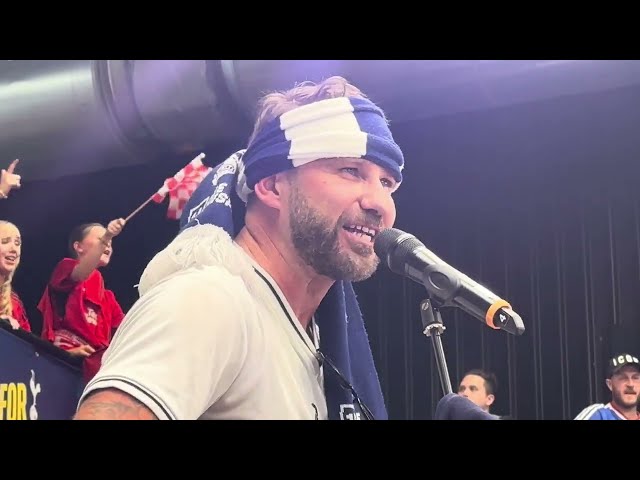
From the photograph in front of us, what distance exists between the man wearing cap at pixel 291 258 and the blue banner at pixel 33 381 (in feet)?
1.03

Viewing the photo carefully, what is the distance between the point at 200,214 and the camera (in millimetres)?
2771

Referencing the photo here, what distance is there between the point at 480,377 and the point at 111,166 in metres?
1.31

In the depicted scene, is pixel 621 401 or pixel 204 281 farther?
pixel 621 401

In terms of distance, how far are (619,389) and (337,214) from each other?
97cm

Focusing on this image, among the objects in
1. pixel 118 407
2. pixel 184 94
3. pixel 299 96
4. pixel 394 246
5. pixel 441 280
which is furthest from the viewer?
pixel 184 94

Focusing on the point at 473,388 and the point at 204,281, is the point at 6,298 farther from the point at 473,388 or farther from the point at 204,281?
the point at 473,388

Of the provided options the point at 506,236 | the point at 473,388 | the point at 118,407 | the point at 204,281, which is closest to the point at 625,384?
the point at 473,388

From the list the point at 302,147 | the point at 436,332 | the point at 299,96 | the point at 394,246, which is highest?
the point at 299,96

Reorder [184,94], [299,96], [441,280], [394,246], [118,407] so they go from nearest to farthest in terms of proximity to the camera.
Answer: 1. [118,407]
2. [441,280]
3. [394,246]
4. [299,96]
5. [184,94]

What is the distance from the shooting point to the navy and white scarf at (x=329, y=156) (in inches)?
109

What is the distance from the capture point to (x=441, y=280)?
2.59 m

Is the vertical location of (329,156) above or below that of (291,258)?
above
